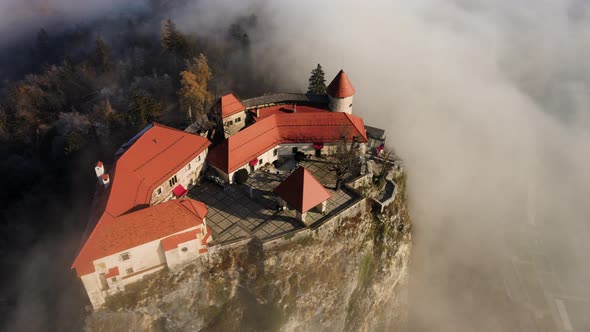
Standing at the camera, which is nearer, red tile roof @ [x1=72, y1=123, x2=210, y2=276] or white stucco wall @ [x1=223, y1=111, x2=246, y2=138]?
red tile roof @ [x1=72, y1=123, x2=210, y2=276]

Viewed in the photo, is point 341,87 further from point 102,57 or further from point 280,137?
point 102,57

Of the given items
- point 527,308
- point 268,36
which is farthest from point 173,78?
point 527,308

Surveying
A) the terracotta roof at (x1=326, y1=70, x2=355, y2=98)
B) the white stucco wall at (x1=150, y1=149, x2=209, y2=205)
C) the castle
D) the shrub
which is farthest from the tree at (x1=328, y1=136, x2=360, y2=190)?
the white stucco wall at (x1=150, y1=149, x2=209, y2=205)

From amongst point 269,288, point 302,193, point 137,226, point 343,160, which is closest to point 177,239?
point 137,226

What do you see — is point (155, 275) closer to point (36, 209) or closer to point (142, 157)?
point (142, 157)

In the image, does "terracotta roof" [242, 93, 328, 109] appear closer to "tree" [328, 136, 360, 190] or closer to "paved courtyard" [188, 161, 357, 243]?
"tree" [328, 136, 360, 190]
